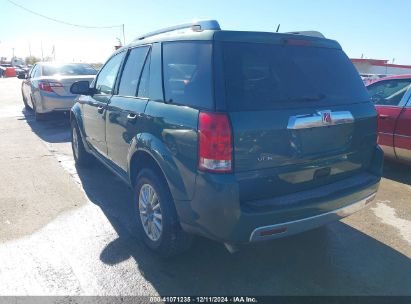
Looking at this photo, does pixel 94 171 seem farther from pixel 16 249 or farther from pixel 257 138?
pixel 257 138

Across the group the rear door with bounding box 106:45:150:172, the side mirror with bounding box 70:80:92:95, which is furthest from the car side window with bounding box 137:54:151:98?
the side mirror with bounding box 70:80:92:95

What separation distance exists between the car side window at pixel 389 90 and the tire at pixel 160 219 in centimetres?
412

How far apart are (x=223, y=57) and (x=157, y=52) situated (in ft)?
3.23

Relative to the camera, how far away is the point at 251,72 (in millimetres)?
2604

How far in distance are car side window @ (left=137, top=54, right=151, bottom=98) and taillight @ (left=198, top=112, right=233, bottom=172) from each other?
1.08 m

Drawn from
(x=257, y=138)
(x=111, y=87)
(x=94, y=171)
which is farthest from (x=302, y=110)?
(x=94, y=171)

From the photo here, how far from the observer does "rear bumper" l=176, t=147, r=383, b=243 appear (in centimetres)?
240

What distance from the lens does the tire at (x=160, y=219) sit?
115 inches

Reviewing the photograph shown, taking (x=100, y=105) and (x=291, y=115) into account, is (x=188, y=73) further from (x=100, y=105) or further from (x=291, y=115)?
(x=100, y=105)

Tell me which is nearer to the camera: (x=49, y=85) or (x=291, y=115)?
(x=291, y=115)

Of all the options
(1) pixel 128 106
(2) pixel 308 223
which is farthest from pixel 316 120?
(1) pixel 128 106

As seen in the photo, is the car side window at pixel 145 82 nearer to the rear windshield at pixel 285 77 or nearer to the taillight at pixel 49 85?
the rear windshield at pixel 285 77

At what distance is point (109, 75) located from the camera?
4.49 metres

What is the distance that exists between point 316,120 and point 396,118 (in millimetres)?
3217
